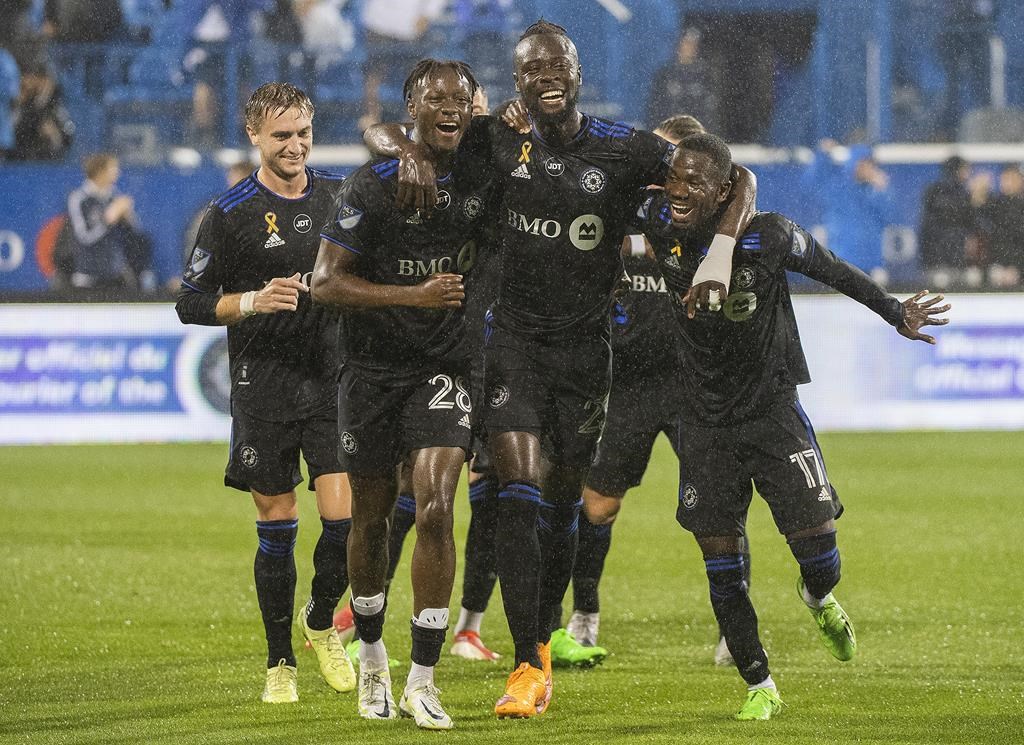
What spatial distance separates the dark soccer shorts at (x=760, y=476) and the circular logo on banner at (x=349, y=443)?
1105 millimetres

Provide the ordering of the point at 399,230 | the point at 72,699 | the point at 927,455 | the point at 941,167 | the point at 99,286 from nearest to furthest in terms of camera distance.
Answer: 1. the point at 399,230
2. the point at 72,699
3. the point at 927,455
4. the point at 99,286
5. the point at 941,167

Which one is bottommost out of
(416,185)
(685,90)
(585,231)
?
(585,231)

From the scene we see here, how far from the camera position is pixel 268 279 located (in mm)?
5949

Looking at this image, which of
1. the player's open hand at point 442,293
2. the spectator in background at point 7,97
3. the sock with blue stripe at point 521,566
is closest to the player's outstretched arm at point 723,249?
the player's open hand at point 442,293

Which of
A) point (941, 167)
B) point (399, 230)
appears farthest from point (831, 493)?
point (941, 167)

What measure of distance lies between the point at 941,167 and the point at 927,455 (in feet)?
15.8

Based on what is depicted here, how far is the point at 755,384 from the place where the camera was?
5586mm

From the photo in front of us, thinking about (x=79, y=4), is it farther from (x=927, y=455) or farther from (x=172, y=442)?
(x=927, y=455)

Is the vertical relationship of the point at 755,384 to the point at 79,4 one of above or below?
below

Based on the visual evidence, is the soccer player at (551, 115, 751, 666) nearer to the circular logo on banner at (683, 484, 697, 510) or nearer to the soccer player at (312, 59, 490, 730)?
the circular logo on banner at (683, 484, 697, 510)

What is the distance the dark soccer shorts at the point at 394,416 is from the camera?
545cm

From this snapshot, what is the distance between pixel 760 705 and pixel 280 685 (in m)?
1.66

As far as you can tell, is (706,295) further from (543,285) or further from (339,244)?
(339,244)

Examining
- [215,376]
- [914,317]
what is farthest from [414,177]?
[215,376]
